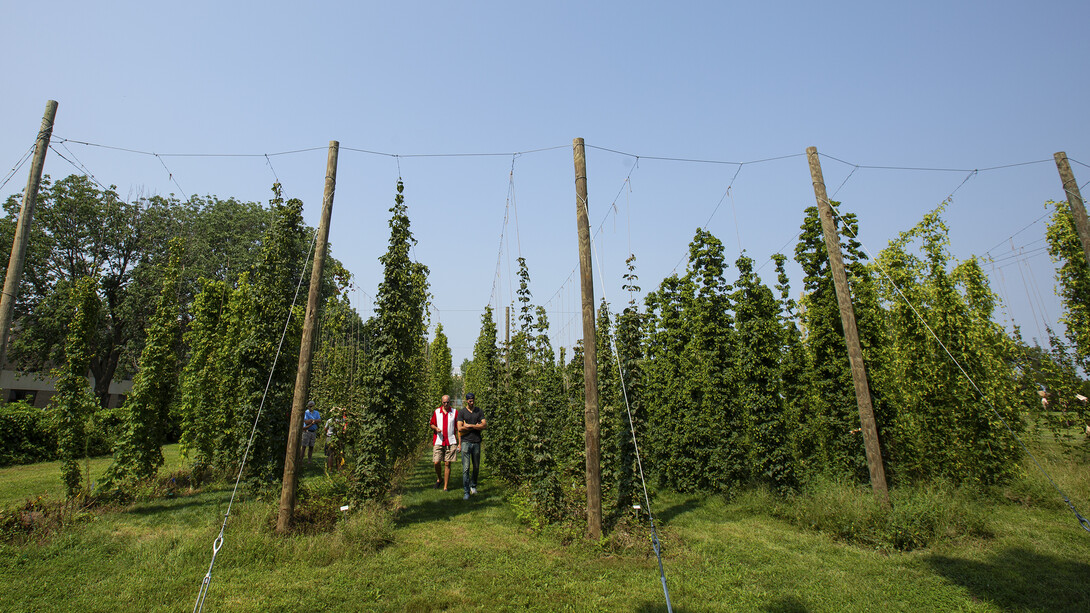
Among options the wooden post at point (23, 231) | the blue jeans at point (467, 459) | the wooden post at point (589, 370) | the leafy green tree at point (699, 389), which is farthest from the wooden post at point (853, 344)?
the wooden post at point (23, 231)

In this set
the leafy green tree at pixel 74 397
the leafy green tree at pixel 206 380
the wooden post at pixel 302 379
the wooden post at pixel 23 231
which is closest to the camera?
the wooden post at pixel 23 231

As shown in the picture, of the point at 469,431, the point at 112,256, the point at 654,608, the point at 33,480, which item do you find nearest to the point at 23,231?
the point at 469,431

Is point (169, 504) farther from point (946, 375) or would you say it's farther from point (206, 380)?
point (946, 375)

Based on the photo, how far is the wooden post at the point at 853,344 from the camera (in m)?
8.74

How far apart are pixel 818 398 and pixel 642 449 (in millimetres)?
5103

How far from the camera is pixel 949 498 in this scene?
8.65 m

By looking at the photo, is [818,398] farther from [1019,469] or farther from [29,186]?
[29,186]

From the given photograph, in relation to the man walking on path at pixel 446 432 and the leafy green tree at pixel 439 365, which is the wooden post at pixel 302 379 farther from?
the leafy green tree at pixel 439 365

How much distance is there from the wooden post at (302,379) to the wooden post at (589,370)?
4.52 metres

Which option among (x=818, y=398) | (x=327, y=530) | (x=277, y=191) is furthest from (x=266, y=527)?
(x=818, y=398)

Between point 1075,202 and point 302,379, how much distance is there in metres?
14.2

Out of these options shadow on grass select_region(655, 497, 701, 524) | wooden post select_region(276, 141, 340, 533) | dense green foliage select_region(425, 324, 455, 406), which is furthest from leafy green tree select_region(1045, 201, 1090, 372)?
dense green foliage select_region(425, 324, 455, 406)

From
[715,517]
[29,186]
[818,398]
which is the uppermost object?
[29,186]

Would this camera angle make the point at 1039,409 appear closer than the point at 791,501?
No
